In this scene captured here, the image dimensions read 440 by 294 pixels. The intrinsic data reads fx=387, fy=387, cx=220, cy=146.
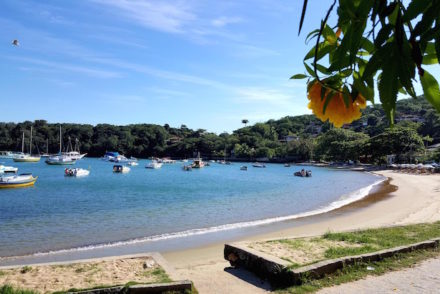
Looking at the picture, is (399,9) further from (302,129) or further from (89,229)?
(302,129)

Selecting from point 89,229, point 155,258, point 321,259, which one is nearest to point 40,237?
point 89,229

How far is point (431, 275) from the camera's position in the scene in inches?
230

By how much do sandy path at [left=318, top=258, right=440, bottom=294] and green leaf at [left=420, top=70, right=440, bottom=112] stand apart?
17.2 ft

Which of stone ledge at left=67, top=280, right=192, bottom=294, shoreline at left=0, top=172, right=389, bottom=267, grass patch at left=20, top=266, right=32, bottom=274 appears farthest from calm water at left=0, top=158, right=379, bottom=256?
stone ledge at left=67, top=280, right=192, bottom=294

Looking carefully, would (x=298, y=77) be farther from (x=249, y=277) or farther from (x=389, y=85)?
(x=249, y=277)

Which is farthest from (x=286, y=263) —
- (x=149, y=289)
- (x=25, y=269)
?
(x=25, y=269)

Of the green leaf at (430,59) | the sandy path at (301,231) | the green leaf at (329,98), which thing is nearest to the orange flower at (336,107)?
the green leaf at (329,98)

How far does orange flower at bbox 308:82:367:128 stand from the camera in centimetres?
76

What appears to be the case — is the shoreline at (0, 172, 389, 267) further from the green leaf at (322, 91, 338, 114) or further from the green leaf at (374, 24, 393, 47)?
the green leaf at (374, 24, 393, 47)

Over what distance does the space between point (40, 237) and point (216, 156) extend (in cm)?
10954

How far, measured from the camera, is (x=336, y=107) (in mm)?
771

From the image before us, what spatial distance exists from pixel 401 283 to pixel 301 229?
977 cm

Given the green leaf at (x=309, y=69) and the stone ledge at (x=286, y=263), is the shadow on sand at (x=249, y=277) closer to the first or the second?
the stone ledge at (x=286, y=263)

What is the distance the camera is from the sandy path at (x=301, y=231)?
6.23 m
